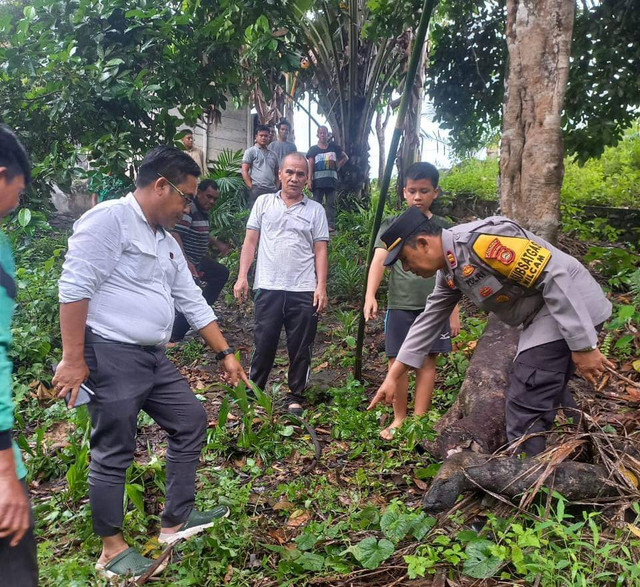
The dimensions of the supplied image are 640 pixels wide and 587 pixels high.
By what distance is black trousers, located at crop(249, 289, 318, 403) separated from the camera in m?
4.29

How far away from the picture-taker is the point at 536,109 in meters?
3.85

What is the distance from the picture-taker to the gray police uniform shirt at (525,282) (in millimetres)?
2486

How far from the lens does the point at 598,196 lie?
8031 millimetres

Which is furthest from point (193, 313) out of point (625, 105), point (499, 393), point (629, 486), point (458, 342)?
point (625, 105)

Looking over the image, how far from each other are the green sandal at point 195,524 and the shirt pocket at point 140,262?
1.21 m

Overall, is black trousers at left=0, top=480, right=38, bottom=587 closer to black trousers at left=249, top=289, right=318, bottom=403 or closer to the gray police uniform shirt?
the gray police uniform shirt

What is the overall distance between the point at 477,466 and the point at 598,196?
683 centimetres

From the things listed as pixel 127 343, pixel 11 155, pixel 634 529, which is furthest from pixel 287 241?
pixel 634 529

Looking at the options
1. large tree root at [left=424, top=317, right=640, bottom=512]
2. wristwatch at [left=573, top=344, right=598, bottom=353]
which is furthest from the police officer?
large tree root at [left=424, top=317, right=640, bottom=512]

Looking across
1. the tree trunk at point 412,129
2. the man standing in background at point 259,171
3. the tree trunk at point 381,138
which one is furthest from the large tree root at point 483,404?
the tree trunk at point 381,138

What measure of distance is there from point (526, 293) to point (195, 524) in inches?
78.6

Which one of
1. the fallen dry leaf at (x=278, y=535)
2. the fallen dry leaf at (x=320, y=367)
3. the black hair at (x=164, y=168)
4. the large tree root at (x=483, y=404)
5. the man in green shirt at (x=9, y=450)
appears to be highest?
the black hair at (x=164, y=168)

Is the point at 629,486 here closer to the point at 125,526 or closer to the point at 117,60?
the point at 125,526

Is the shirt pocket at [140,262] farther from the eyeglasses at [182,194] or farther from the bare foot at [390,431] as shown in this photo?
the bare foot at [390,431]
